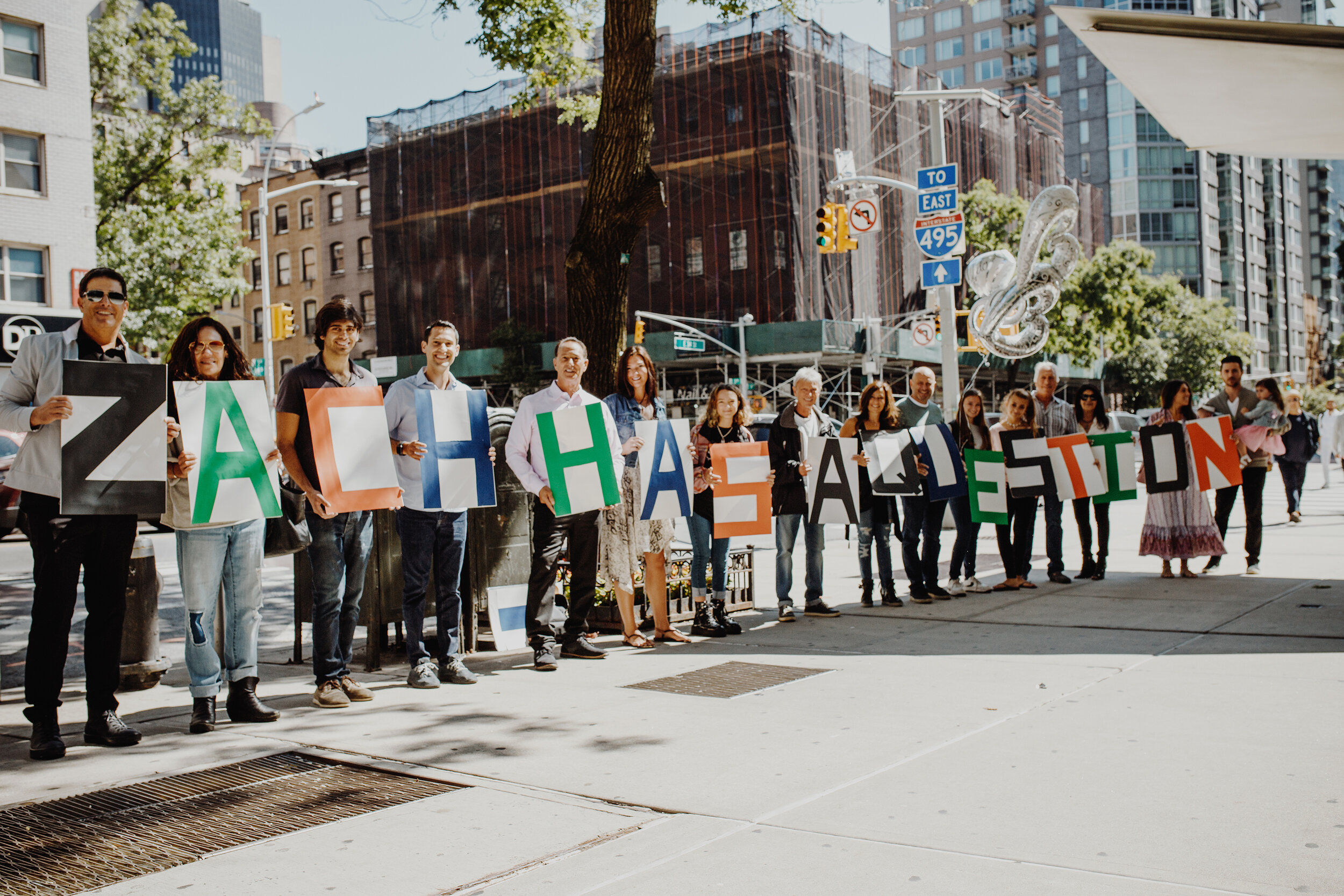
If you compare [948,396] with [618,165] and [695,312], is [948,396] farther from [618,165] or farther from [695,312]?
[695,312]

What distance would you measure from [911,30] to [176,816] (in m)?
114

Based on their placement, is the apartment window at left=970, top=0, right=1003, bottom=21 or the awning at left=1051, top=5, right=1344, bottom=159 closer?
the awning at left=1051, top=5, right=1344, bottom=159

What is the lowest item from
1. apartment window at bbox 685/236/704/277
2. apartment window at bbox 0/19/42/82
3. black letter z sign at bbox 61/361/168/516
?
black letter z sign at bbox 61/361/168/516

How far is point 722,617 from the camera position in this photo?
8297 mm

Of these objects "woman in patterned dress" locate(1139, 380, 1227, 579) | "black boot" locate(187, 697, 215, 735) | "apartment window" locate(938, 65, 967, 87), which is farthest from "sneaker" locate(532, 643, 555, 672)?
"apartment window" locate(938, 65, 967, 87)

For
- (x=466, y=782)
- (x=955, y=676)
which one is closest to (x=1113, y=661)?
(x=955, y=676)

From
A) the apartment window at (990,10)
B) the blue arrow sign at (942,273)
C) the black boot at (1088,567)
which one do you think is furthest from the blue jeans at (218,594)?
the apartment window at (990,10)

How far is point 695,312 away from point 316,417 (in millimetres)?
39692

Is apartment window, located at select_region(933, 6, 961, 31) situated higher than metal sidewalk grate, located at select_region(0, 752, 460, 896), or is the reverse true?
apartment window, located at select_region(933, 6, 961, 31)

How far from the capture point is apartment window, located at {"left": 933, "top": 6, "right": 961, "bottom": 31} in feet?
346

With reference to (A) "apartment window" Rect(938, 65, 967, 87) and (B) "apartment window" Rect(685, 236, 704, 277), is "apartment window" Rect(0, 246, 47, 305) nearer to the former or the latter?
(B) "apartment window" Rect(685, 236, 704, 277)

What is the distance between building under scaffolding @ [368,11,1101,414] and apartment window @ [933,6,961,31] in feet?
180

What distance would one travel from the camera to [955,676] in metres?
6.44

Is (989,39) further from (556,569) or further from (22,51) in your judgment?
(556,569)
